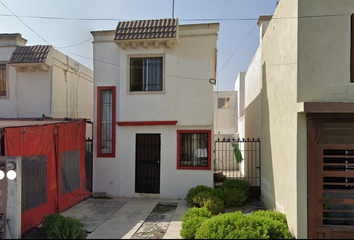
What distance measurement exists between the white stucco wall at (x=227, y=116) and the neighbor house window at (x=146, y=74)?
13580 mm

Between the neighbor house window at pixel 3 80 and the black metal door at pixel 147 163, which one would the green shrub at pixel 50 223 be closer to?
the black metal door at pixel 147 163

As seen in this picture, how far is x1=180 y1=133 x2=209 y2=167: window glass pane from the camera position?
9.23 m

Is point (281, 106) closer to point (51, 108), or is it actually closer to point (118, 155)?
point (118, 155)

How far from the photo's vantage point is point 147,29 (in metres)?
9.06

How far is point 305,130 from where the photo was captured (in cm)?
534

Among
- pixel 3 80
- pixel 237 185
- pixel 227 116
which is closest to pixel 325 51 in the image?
pixel 237 185

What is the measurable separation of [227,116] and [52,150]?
17.2 metres

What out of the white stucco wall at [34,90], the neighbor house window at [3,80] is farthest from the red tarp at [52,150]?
the neighbor house window at [3,80]

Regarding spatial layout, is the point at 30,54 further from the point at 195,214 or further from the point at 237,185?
the point at 237,185

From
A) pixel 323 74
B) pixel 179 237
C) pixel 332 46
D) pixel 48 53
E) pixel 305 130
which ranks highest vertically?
pixel 48 53

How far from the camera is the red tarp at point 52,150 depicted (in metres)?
6.19

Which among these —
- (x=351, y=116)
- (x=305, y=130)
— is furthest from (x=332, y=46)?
(x=305, y=130)

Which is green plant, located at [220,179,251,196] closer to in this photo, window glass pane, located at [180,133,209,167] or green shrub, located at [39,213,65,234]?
window glass pane, located at [180,133,209,167]

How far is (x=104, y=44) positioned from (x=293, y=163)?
7.72 meters
